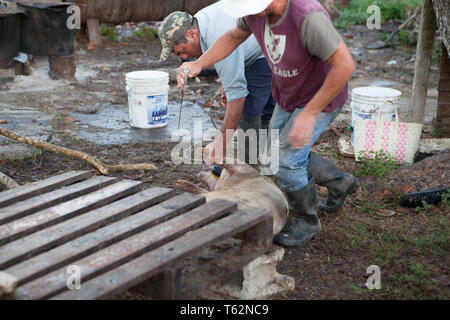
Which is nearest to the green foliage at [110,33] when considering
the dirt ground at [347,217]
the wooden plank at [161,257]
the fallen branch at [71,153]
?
the dirt ground at [347,217]

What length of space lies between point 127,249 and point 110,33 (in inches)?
380

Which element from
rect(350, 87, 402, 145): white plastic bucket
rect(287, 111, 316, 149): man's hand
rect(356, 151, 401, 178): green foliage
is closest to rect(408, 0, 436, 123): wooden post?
rect(350, 87, 402, 145): white plastic bucket

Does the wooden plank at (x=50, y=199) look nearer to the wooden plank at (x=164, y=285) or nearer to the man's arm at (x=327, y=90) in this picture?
the wooden plank at (x=164, y=285)

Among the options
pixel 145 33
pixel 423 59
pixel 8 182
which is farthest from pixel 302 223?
pixel 145 33

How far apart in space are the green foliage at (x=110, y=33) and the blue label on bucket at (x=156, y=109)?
546cm

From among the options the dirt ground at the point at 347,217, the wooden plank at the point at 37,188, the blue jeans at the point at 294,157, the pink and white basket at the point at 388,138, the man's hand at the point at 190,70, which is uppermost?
the man's hand at the point at 190,70

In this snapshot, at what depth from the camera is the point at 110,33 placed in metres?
11.6

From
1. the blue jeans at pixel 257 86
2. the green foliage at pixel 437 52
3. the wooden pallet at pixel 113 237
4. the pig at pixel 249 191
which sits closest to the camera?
the wooden pallet at pixel 113 237

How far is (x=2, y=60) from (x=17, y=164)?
334 cm

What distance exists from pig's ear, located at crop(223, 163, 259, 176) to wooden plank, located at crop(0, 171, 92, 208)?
101cm

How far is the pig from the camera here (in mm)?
3443

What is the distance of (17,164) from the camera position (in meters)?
5.05

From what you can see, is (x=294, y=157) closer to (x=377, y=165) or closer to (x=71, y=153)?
(x=377, y=165)

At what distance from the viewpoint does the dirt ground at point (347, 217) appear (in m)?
3.33
